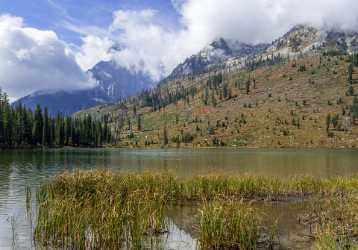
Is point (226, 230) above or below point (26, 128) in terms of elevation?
below

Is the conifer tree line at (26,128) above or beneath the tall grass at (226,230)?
above

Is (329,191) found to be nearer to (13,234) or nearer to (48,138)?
(13,234)

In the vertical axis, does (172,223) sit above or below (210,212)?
below

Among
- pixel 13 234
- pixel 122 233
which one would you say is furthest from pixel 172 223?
pixel 13 234

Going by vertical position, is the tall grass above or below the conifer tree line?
below

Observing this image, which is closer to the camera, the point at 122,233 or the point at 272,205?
the point at 122,233

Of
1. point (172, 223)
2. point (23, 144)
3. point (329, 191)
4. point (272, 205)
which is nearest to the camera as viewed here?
point (172, 223)

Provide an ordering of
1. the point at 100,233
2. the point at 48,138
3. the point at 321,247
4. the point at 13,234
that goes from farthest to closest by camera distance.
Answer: the point at 48,138 → the point at 13,234 → the point at 100,233 → the point at 321,247

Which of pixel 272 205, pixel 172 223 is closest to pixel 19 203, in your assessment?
pixel 172 223

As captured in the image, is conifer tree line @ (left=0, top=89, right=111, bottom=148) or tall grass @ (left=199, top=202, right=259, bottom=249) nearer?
tall grass @ (left=199, top=202, right=259, bottom=249)

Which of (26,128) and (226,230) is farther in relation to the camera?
(26,128)

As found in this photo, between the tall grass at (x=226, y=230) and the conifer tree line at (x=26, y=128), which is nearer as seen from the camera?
the tall grass at (x=226, y=230)

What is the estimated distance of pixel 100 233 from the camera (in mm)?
21453

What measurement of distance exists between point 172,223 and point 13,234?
33.5 ft
